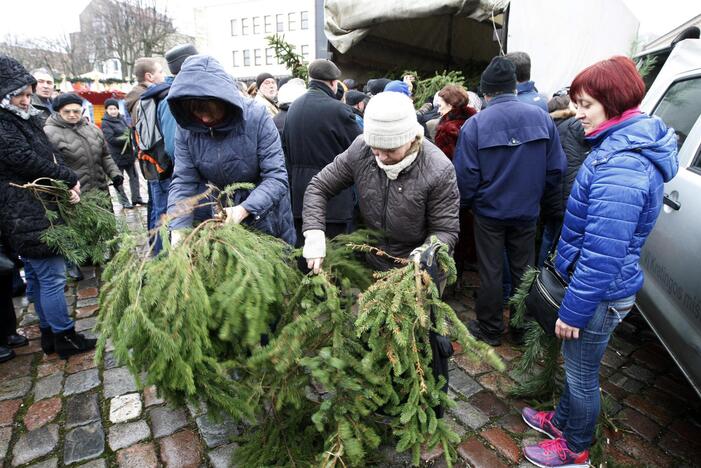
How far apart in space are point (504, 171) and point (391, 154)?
1453 millimetres

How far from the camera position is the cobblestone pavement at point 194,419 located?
8.38 ft

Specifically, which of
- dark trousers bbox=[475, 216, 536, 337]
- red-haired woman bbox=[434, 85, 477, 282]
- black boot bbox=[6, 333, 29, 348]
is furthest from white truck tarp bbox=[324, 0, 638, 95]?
black boot bbox=[6, 333, 29, 348]

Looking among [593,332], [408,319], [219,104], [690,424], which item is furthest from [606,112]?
[690,424]

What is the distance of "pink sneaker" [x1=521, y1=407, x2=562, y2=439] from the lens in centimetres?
266

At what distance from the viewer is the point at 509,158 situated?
3285mm

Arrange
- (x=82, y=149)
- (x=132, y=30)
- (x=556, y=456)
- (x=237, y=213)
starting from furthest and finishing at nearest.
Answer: (x=132, y=30), (x=82, y=149), (x=556, y=456), (x=237, y=213)

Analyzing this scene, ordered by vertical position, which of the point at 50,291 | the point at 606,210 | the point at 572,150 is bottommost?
the point at 50,291

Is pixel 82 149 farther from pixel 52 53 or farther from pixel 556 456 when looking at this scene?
pixel 52 53

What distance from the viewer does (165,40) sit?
1660 inches

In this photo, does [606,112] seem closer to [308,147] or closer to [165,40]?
[308,147]

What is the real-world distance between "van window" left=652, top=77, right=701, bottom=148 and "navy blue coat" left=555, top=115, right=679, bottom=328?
1695 millimetres

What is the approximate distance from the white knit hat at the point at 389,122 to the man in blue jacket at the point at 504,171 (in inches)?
54.5

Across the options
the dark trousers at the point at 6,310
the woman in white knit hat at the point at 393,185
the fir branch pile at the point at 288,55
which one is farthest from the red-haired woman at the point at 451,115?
the dark trousers at the point at 6,310

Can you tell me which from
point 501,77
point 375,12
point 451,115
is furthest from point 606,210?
point 375,12
